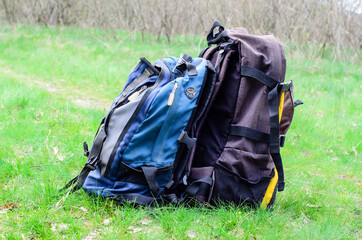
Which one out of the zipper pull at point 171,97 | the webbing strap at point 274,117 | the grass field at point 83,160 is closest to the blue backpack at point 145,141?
the zipper pull at point 171,97

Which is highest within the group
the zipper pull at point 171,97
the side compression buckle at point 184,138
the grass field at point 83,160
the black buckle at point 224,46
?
the black buckle at point 224,46

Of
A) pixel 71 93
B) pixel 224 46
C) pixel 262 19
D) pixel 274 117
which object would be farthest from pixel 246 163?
pixel 262 19

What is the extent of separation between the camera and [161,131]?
2.05m

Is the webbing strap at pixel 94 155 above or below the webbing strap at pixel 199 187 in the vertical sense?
above

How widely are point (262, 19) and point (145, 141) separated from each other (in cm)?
562

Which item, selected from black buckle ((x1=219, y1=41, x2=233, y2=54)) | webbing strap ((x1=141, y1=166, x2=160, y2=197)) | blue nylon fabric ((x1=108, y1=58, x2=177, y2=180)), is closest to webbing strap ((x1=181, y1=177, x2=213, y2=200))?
webbing strap ((x1=141, y1=166, x2=160, y2=197))

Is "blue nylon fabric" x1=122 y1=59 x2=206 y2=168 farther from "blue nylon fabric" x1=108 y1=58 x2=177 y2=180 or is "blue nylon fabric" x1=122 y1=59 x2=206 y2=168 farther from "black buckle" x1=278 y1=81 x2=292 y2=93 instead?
"black buckle" x1=278 y1=81 x2=292 y2=93

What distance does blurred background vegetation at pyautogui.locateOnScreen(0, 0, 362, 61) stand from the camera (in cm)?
639

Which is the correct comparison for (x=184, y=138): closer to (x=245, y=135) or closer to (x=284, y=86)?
(x=245, y=135)

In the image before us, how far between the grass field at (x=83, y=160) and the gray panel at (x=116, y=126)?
0.27 m

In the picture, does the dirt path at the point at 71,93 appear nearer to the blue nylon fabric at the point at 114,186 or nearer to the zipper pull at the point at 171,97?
the blue nylon fabric at the point at 114,186

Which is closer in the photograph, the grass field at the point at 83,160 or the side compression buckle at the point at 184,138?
the grass field at the point at 83,160

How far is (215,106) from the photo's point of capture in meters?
2.35

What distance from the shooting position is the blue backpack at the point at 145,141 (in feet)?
6.66
